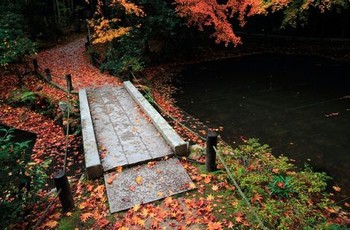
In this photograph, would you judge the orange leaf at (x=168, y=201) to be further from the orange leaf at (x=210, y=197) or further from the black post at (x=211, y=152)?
the black post at (x=211, y=152)

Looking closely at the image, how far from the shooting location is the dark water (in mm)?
8438

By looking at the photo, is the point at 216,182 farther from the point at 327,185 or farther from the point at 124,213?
the point at 327,185

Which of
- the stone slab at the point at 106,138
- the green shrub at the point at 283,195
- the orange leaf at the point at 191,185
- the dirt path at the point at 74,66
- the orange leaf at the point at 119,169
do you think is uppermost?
the dirt path at the point at 74,66

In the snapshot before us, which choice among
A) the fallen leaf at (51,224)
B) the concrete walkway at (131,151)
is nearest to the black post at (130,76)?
the concrete walkway at (131,151)

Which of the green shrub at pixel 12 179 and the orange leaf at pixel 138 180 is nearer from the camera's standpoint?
the green shrub at pixel 12 179

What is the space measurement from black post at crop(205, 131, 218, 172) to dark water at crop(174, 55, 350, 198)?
9.88 feet

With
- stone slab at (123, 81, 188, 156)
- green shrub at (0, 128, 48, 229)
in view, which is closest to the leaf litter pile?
stone slab at (123, 81, 188, 156)

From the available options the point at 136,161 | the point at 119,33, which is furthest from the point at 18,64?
the point at 136,161

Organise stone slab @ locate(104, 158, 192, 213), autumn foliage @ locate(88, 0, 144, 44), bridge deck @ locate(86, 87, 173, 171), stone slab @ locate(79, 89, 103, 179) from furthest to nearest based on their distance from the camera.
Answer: autumn foliage @ locate(88, 0, 144, 44), bridge deck @ locate(86, 87, 173, 171), stone slab @ locate(79, 89, 103, 179), stone slab @ locate(104, 158, 192, 213)

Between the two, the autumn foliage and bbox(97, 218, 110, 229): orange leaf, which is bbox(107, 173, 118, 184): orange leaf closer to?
bbox(97, 218, 110, 229): orange leaf

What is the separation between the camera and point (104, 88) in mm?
12719

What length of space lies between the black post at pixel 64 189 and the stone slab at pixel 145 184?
0.78 metres

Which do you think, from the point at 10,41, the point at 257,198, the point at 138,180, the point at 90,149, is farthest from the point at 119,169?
the point at 10,41

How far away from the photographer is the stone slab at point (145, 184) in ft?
18.3
